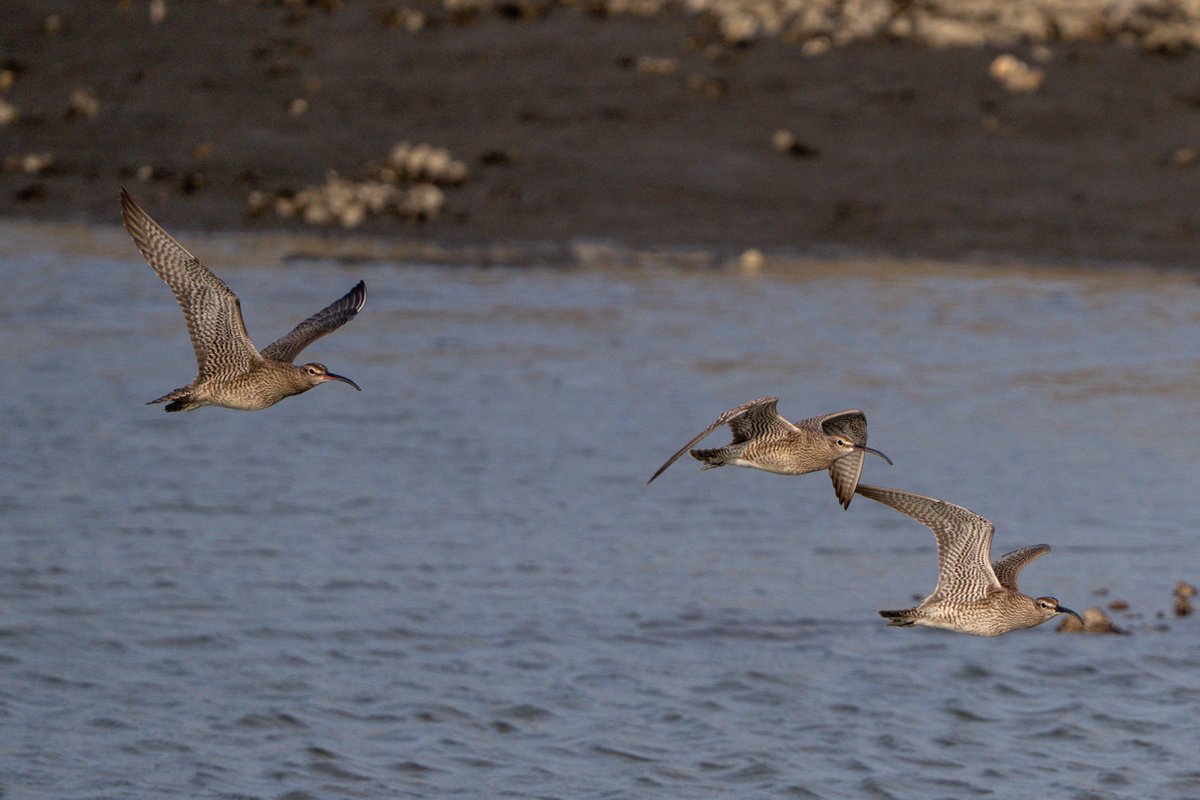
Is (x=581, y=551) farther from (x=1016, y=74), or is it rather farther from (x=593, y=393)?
(x=1016, y=74)

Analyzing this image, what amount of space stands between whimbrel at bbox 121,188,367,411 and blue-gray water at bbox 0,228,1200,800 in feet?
9.24

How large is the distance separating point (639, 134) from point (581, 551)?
10436 millimetres

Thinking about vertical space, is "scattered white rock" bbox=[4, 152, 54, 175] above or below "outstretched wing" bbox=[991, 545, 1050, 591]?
above

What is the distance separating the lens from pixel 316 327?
28.0 feet

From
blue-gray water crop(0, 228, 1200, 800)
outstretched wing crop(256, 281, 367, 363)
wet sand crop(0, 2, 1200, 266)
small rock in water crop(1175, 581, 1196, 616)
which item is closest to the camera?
outstretched wing crop(256, 281, 367, 363)

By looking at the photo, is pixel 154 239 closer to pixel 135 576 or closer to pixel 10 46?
pixel 135 576

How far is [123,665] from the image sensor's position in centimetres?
1136

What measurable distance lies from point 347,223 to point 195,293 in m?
14.7

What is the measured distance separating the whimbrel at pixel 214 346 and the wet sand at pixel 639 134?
13.6 metres

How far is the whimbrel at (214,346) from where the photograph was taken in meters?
7.90

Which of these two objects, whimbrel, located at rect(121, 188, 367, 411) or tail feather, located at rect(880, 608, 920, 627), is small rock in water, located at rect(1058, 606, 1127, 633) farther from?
whimbrel, located at rect(121, 188, 367, 411)

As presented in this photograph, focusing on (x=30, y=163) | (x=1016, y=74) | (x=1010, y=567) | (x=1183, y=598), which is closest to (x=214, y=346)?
(x=1010, y=567)

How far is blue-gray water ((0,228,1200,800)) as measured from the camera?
10500 mm

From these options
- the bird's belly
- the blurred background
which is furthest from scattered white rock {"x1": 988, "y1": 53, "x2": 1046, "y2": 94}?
the bird's belly
